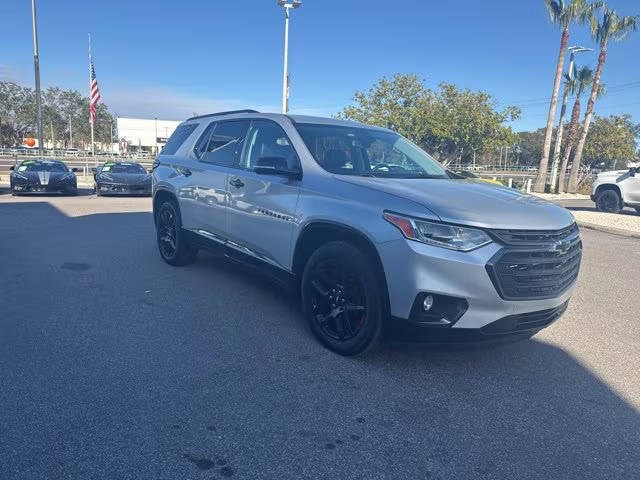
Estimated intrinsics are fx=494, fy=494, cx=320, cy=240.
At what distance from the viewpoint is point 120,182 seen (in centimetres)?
1638

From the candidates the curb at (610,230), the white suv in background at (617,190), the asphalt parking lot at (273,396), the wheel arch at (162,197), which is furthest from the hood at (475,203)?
the white suv in background at (617,190)

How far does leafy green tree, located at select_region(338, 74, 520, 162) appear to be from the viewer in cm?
3419

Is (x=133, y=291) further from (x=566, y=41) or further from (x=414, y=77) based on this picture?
(x=414, y=77)

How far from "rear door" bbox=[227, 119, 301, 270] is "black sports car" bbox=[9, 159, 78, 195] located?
13466 mm

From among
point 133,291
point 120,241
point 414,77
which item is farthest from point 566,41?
point 133,291

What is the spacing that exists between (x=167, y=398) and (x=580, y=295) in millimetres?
5109

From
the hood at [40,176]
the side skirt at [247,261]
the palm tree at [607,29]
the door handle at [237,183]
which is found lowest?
the hood at [40,176]

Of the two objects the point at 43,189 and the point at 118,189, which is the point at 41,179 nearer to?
the point at 43,189

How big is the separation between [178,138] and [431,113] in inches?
1188

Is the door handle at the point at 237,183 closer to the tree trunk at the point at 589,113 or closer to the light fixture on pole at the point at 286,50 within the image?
the light fixture on pole at the point at 286,50

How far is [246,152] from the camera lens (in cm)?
500

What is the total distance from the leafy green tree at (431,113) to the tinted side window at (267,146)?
30.0 m

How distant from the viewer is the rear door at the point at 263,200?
423cm

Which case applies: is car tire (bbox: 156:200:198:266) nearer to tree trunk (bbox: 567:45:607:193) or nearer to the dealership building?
tree trunk (bbox: 567:45:607:193)
